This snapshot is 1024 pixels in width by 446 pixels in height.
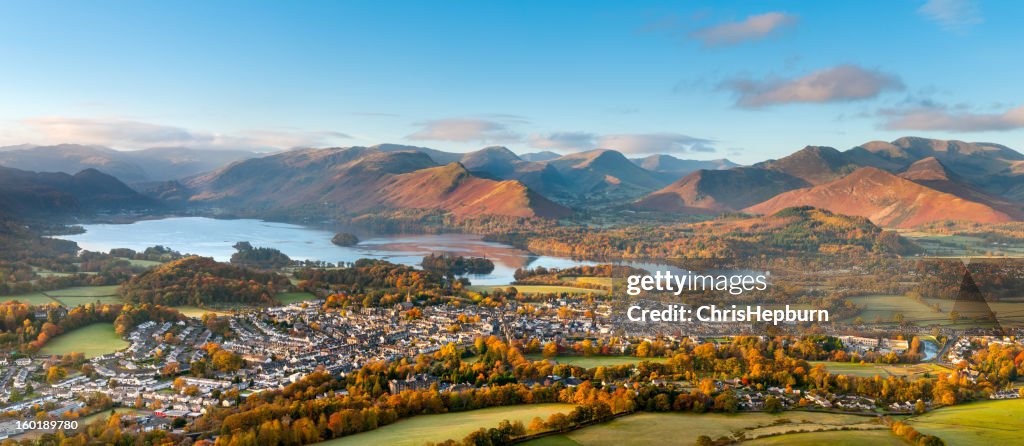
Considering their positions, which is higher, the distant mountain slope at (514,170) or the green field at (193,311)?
the distant mountain slope at (514,170)

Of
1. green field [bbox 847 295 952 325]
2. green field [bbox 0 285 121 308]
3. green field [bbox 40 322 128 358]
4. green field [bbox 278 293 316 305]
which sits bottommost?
green field [bbox 40 322 128 358]

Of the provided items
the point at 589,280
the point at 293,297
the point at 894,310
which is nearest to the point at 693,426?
the point at 894,310

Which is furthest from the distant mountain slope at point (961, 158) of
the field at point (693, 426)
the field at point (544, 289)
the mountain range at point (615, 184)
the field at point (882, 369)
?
the field at point (693, 426)

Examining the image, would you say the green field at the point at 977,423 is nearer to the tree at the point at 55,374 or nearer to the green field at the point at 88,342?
the tree at the point at 55,374

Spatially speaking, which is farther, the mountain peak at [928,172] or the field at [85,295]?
the mountain peak at [928,172]

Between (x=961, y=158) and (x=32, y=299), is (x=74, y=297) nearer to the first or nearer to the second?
(x=32, y=299)

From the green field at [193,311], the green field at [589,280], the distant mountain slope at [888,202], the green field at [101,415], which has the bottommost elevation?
the green field at [101,415]

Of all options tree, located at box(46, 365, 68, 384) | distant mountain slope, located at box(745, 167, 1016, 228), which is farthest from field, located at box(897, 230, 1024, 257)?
tree, located at box(46, 365, 68, 384)

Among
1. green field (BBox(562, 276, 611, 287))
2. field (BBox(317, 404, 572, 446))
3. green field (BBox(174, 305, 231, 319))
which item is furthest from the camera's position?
green field (BBox(562, 276, 611, 287))

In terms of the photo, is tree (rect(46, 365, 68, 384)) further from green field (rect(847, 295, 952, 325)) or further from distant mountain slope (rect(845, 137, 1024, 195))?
distant mountain slope (rect(845, 137, 1024, 195))
